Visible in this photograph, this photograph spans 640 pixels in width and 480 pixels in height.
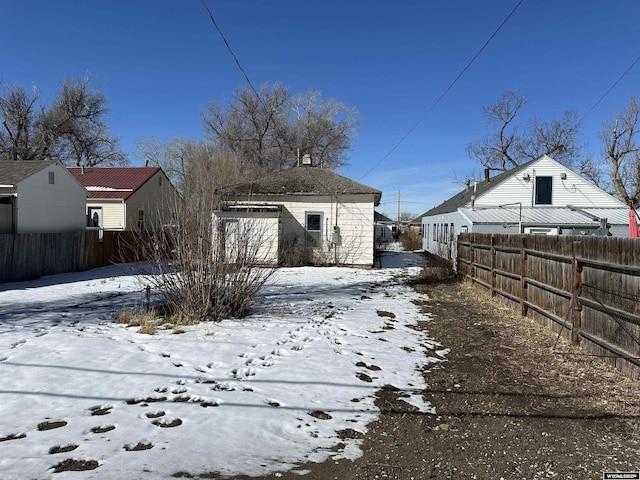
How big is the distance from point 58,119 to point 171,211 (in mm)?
34452

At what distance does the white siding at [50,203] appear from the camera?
49.2 ft

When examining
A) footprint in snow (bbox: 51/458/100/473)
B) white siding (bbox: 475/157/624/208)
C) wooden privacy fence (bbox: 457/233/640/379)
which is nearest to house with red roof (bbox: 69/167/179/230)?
wooden privacy fence (bbox: 457/233/640/379)

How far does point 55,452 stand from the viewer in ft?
9.84

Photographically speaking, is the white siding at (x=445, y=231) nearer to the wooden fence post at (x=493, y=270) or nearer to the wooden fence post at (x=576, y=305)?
the wooden fence post at (x=493, y=270)

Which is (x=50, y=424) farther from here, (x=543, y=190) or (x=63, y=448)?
(x=543, y=190)

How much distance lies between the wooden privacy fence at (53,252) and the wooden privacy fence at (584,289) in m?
8.84

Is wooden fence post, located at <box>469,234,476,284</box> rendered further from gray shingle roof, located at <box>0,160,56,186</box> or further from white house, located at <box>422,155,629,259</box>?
gray shingle roof, located at <box>0,160,56,186</box>

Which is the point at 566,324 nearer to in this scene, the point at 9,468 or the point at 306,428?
the point at 306,428

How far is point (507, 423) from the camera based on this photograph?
12.4ft

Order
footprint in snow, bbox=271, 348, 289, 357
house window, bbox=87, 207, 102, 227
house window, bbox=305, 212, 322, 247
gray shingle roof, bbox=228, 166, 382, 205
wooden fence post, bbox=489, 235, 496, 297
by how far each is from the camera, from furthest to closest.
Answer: house window, bbox=87, 207, 102, 227, house window, bbox=305, 212, 322, 247, gray shingle roof, bbox=228, 166, 382, 205, wooden fence post, bbox=489, 235, 496, 297, footprint in snow, bbox=271, 348, 289, 357

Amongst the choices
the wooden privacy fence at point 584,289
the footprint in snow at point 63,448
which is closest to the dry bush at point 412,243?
the wooden privacy fence at point 584,289

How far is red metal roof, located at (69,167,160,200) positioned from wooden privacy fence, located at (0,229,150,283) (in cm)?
639

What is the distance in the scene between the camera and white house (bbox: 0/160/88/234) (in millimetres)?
14547

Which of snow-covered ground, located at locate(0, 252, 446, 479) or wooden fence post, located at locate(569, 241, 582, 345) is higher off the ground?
wooden fence post, located at locate(569, 241, 582, 345)
